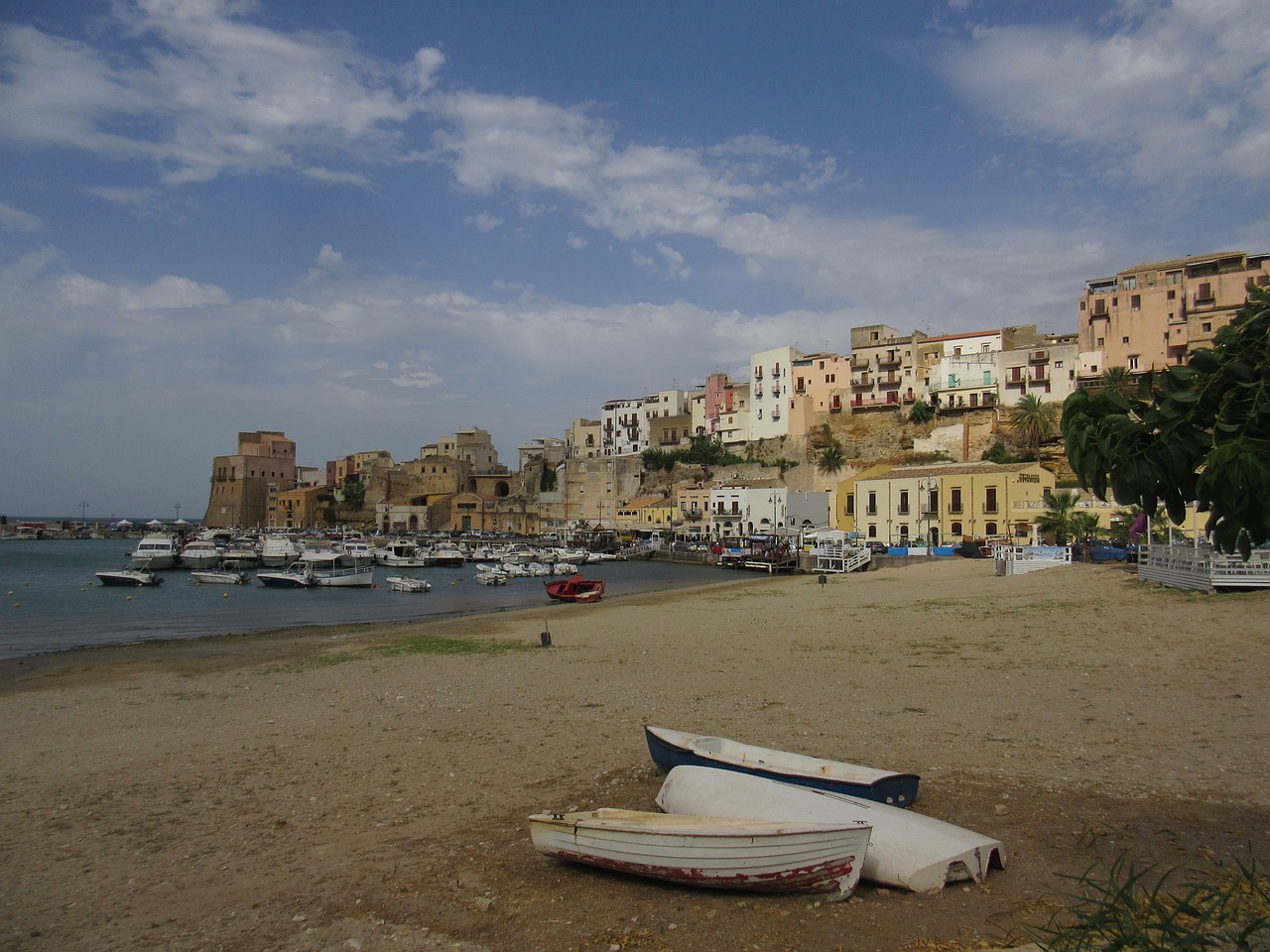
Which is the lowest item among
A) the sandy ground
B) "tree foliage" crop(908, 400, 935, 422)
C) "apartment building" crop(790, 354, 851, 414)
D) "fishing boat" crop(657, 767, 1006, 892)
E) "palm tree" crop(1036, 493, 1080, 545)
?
the sandy ground

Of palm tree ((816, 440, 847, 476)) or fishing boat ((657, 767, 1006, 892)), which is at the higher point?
palm tree ((816, 440, 847, 476))

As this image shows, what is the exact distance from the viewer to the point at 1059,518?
41.8m

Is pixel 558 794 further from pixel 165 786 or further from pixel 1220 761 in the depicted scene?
pixel 1220 761

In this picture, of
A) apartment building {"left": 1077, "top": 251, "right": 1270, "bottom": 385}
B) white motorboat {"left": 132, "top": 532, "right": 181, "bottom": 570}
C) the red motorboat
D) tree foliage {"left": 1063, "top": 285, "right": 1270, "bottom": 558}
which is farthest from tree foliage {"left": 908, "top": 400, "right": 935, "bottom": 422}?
tree foliage {"left": 1063, "top": 285, "right": 1270, "bottom": 558}

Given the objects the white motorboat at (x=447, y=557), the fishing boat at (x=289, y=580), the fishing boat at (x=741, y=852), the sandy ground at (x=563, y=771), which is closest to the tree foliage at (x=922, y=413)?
the white motorboat at (x=447, y=557)

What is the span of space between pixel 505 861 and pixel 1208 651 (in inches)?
516

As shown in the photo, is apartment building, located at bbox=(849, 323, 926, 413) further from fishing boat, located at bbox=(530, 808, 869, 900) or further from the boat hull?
fishing boat, located at bbox=(530, 808, 869, 900)

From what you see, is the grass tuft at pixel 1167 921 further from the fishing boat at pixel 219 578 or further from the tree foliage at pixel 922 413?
the tree foliage at pixel 922 413

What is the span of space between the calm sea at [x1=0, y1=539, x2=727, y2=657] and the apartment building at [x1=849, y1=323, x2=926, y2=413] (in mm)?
26049

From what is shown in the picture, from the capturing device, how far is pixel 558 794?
28.0ft

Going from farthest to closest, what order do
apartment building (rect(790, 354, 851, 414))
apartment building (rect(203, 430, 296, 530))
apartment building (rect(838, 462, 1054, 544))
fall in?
apartment building (rect(203, 430, 296, 530))
apartment building (rect(790, 354, 851, 414))
apartment building (rect(838, 462, 1054, 544))

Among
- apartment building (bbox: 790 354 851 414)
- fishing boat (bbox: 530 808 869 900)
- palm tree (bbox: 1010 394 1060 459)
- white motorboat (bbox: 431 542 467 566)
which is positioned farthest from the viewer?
apartment building (bbox: 790 354 851 414)

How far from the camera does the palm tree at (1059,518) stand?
137ft

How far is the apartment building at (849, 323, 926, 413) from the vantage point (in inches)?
2953
